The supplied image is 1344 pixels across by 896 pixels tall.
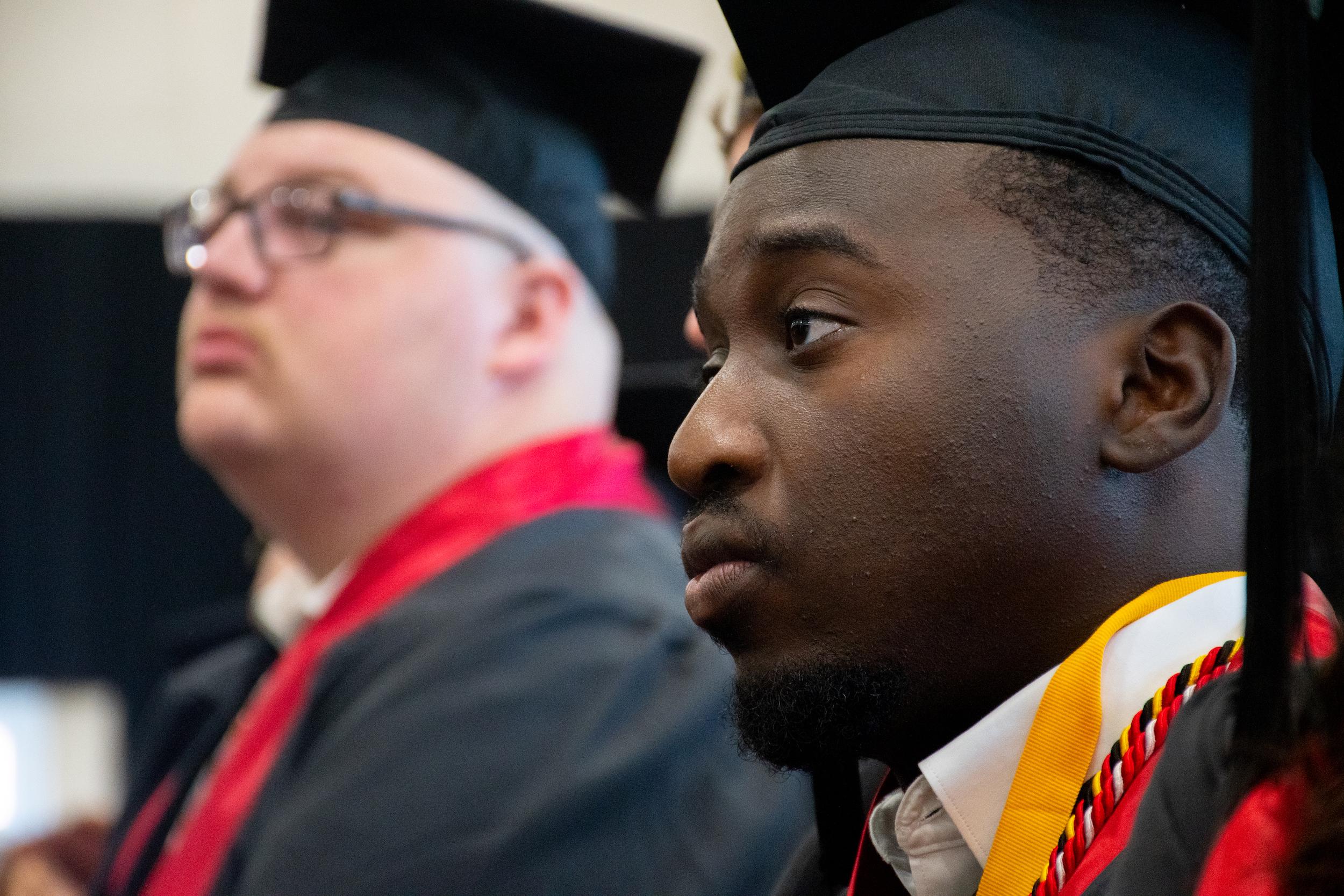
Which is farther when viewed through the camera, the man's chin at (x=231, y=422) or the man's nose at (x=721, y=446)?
the man's chin at (x=231, y=422)

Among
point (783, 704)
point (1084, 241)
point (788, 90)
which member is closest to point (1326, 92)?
point (1084, 241)

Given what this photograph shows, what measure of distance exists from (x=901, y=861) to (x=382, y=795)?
76cm

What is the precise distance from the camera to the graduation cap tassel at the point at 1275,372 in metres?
0.68

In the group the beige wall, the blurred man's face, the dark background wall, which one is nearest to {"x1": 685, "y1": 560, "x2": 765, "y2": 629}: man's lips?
the blurred man's face

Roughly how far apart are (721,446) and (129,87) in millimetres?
5286

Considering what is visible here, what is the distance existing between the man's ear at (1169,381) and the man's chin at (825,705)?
7.5 inches

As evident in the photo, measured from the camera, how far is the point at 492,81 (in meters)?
2.31

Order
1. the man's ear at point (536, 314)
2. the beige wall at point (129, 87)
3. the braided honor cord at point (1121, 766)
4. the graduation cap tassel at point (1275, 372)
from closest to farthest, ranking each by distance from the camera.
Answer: the graduation cap tassel at point (1275, 372) < the braided honor cord at point (1121, 766) < the man's ear at point (536, 314) < the beige wall at point (129, 87)

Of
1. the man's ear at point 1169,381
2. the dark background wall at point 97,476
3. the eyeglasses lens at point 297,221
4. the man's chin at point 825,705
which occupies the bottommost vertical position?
the dark background wall at point 97,476

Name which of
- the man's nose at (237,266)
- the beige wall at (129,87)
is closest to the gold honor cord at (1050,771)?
the man's nose at (237,266)

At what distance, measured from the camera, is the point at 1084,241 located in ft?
3.26

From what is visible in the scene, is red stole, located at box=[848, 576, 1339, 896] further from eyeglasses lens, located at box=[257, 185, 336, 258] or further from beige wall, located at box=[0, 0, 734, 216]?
beige wall, located at box=[0, 0, 734, 216]

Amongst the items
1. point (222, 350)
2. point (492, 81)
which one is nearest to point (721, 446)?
point (222, 350)

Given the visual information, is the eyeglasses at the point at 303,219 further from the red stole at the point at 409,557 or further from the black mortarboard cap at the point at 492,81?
the red stole at the point at 409,557
